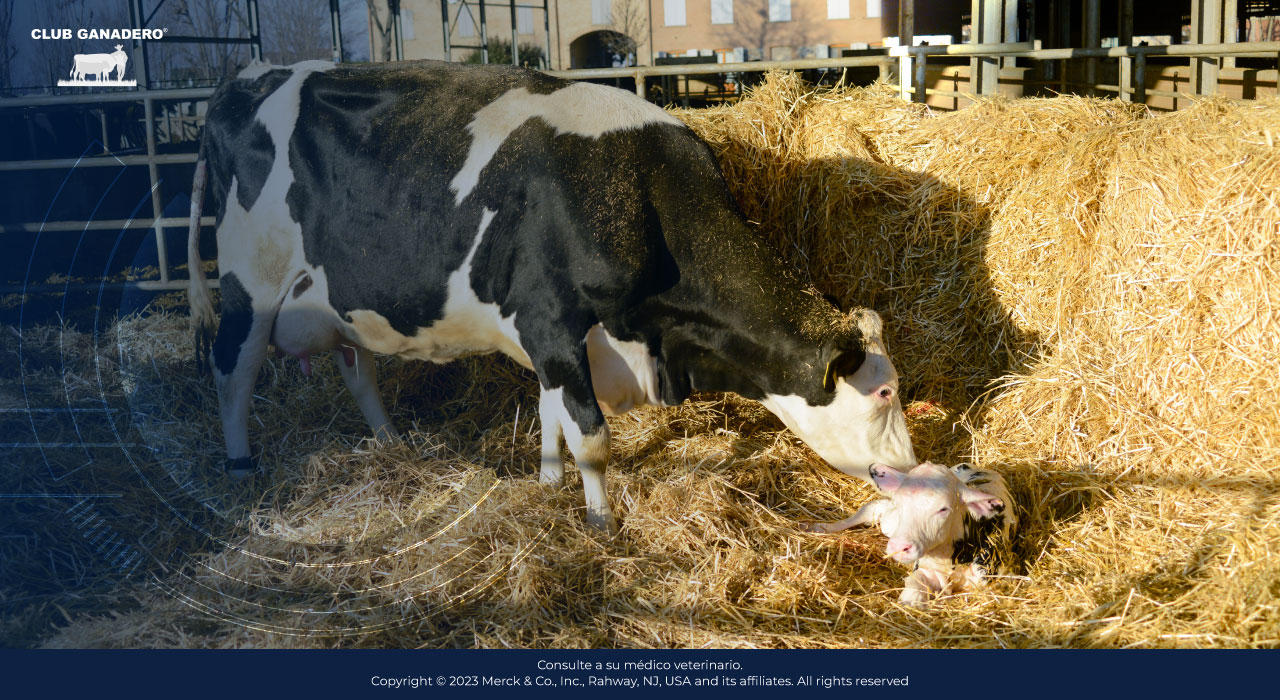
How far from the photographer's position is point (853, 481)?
441cm

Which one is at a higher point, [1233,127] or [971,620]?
[1233,127]

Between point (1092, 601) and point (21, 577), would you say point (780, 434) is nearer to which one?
point (1092, 601)

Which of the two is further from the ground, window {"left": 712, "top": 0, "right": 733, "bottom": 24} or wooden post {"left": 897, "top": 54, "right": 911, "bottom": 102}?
window {"left": 712, "top": 0, "right": 733, "bottom": 24}

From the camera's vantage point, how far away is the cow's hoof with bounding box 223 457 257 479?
4496 millimetres

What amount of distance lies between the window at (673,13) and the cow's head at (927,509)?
17.2 meters

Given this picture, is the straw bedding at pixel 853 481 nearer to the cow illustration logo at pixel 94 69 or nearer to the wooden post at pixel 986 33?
the cow illustration logo at pixel 94 69

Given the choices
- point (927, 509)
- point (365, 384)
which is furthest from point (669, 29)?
point (927, 509)

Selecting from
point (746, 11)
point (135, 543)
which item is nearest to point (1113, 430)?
point (135, 543)

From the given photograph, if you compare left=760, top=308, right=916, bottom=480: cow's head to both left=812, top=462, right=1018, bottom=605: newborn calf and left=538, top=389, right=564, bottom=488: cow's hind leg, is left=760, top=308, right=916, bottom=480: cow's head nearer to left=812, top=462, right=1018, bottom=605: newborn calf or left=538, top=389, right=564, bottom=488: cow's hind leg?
left=812, top=462, right=1018, bottom=605: newborn calf

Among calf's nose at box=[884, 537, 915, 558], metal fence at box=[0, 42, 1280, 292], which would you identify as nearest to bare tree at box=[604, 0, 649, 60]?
metal fence at box=[0, 42, 1280, 292]

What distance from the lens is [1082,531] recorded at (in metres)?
3.74

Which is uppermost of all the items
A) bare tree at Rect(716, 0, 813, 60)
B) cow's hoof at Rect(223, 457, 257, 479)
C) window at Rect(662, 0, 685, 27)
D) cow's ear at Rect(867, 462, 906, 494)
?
window at Rect(662, 0, 685, 27)

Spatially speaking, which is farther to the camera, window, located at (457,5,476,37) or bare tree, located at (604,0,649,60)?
window, located at (457,5,476,37)

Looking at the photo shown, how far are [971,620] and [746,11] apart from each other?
15.8m
